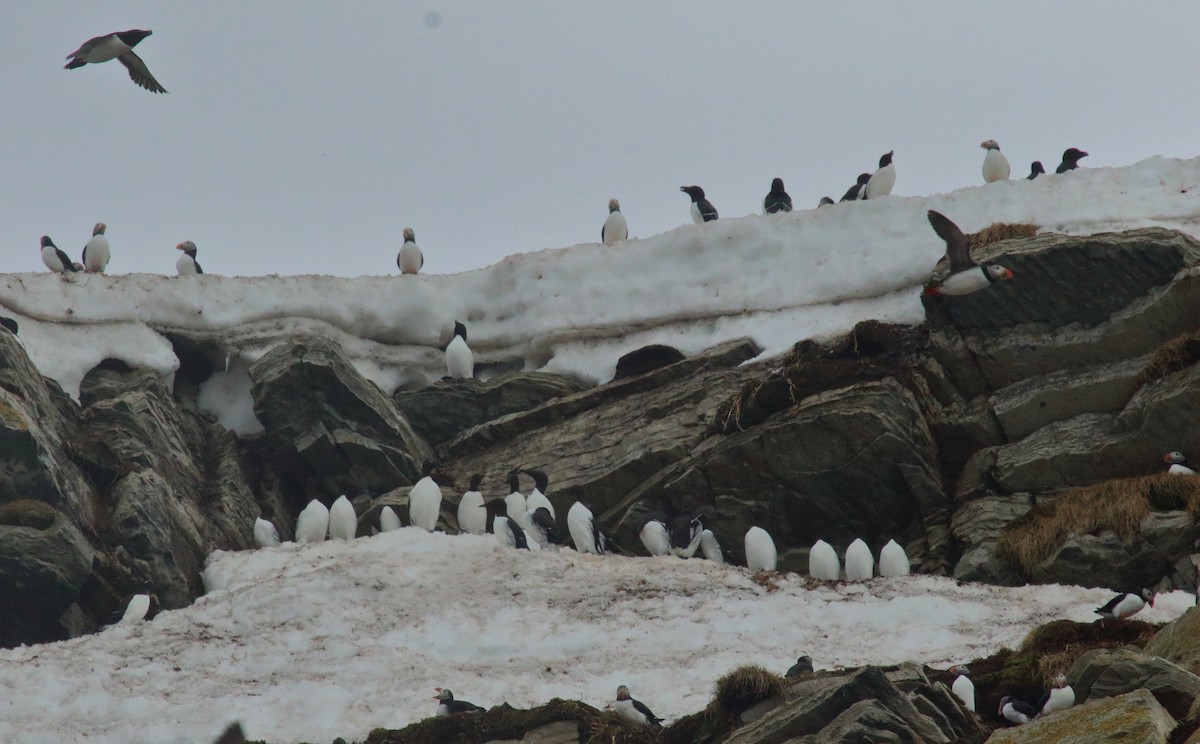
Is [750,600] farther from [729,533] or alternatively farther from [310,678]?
[310,678]

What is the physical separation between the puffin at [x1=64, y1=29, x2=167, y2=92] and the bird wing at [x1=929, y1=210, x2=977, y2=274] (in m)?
12.1

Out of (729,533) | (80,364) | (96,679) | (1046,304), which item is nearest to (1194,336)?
(1046,304)

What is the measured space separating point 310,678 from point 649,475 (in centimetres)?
815

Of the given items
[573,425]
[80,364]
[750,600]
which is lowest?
[750,600]

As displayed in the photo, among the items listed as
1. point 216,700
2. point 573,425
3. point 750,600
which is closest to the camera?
point 216,700

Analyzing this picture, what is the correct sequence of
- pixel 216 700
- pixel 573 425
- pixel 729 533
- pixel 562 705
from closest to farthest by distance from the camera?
1. pixel 562 705
2. pixel 216 700
3. pixel 729 533
4. pixel 573 425

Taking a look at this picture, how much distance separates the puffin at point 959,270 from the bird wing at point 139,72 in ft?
39.3

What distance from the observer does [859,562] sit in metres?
21.4

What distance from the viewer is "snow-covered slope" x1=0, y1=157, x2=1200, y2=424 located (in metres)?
26.6

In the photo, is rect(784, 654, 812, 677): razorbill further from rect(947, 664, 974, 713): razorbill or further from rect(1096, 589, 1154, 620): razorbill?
rect(1096, 589, 1154, 620): razorbill

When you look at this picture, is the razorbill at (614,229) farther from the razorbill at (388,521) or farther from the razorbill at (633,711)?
the razorbill at (633,711)

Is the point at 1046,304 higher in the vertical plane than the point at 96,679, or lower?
higher

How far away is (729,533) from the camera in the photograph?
23500 mm

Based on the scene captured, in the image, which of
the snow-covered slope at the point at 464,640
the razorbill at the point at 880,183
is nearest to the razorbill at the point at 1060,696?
the snow-covered slope at the point at 464,640
